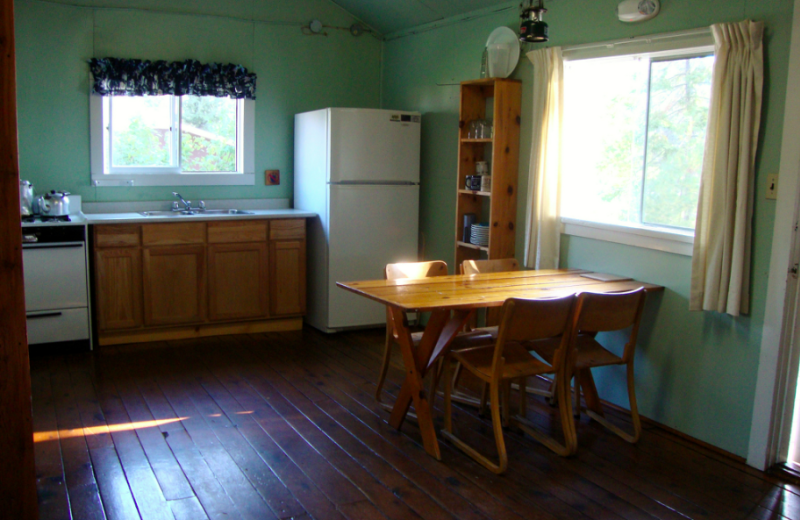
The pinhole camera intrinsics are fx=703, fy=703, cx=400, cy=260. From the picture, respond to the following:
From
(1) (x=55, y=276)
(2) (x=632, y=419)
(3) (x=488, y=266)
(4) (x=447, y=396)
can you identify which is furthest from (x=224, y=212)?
(2) (x=632, y=419)

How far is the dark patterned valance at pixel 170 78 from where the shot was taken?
4.93 meters

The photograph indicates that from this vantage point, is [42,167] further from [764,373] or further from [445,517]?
[764,373]

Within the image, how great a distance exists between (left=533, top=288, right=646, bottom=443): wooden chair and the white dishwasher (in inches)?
117

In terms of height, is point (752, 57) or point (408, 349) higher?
point (752, 57)

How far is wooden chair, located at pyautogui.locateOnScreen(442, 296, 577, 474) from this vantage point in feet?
9.73

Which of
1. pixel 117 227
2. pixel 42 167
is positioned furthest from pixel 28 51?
pixel 117 227

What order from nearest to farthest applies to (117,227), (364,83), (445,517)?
(445,517) → (117,227) → (364,83)

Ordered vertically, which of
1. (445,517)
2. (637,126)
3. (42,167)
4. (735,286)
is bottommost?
(445,517)

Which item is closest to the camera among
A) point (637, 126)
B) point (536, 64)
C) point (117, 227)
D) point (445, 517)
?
point (445, 517)

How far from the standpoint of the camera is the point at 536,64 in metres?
4.14

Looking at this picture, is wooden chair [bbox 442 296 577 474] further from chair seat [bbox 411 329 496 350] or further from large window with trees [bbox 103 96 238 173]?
large window with trees [bbox 103 96 238 173]

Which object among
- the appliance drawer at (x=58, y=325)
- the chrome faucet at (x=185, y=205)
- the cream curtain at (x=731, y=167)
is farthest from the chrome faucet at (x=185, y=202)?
the cream curtain at (x=731, y=167)

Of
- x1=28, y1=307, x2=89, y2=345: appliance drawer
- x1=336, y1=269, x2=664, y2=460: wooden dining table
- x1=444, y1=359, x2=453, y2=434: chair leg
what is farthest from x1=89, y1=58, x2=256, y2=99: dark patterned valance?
x1=444, y1=359, x2=453, y2=434: chair leg

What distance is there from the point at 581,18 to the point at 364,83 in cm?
245
